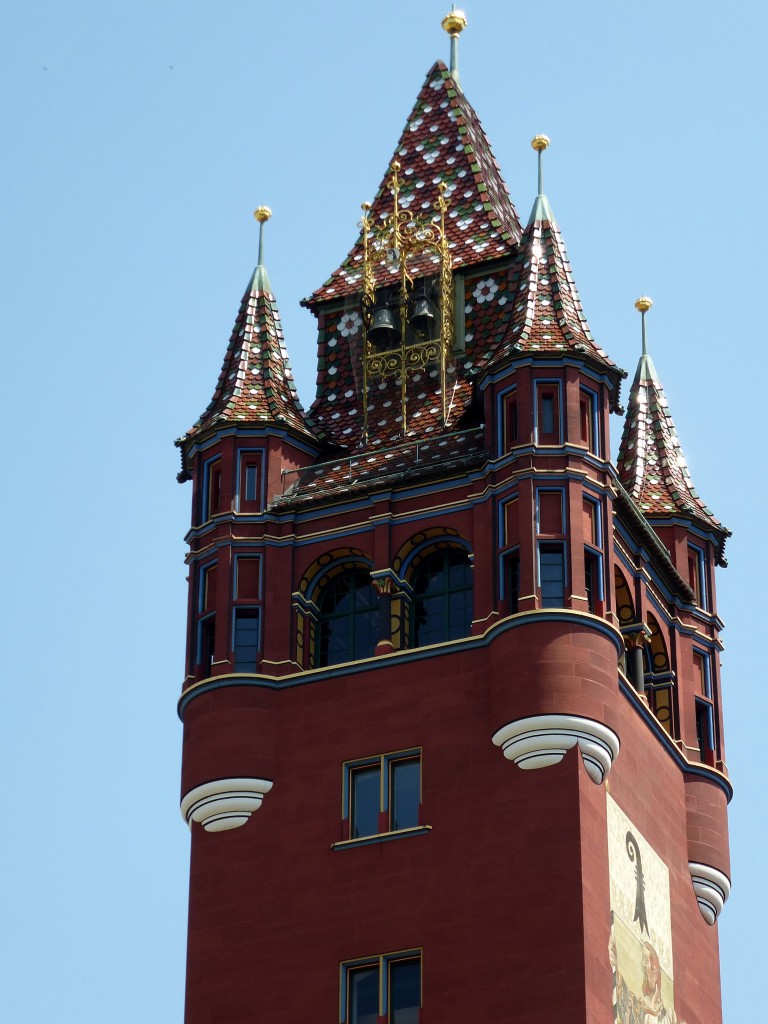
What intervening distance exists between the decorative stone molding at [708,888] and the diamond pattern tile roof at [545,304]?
32.0 ft

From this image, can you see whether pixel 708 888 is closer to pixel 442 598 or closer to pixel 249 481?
pixel 442 598

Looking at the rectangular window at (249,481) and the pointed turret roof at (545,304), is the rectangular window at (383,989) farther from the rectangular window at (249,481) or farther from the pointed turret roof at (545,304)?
the pointed turret roof at (545,304)

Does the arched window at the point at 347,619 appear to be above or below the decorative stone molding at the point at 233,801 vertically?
above

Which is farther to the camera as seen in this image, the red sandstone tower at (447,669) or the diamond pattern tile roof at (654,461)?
the diamond pattern tile roof at (654,461)

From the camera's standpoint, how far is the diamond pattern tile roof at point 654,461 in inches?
2849

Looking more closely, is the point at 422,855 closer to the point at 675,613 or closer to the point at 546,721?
the point at 546,721

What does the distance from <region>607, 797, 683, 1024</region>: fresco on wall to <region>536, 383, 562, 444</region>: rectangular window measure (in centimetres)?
758

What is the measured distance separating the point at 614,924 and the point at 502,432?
34.8 feet

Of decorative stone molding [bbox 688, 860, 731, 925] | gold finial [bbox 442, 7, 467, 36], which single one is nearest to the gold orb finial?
gold finial [bbox 442, 7, 467, 36]

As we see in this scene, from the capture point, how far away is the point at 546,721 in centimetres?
6200

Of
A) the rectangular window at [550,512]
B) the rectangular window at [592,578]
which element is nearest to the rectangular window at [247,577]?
the rectangular window at [550,512]

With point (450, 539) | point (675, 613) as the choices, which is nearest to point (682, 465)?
point (675, 613)

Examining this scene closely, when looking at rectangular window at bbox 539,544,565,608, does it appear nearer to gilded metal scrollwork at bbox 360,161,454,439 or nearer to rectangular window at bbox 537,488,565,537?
rectangular window at bbox 537,488,565,537

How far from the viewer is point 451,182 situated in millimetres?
74875
